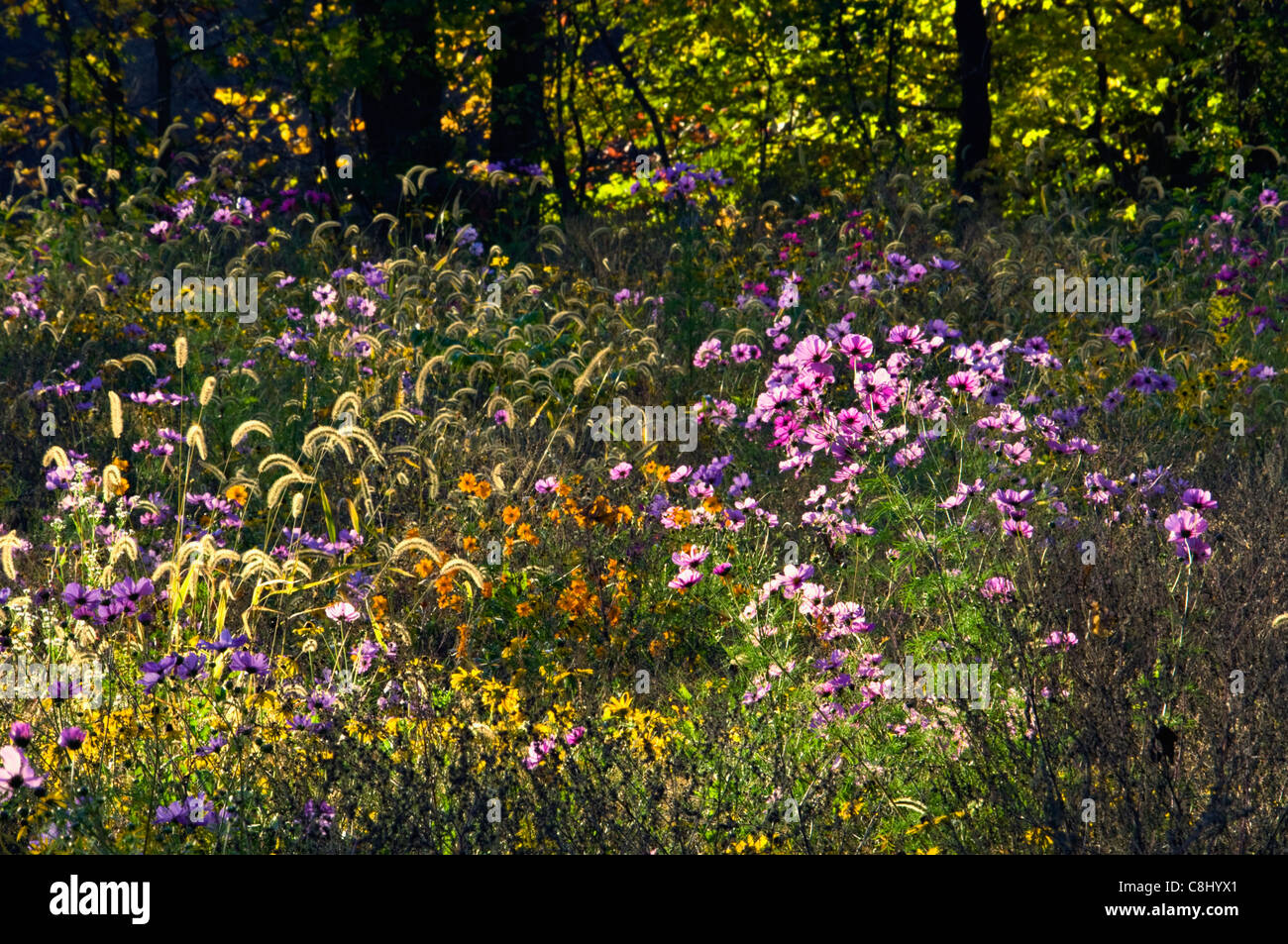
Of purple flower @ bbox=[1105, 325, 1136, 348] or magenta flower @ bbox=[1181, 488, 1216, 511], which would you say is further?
purple flower @ bbox=[1105, 325, 1136, 348]

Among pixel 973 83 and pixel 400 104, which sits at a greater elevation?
pixel 973 83

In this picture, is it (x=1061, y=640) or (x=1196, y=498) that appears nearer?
(x=1061, y=640)

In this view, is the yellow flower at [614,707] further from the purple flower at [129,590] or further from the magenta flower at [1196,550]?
the magenta flower at [1196,550]

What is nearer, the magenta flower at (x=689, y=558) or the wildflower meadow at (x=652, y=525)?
the wildflower meadow at (x=652, y=525)

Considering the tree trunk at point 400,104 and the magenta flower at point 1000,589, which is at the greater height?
the tree trunk at point 400,104

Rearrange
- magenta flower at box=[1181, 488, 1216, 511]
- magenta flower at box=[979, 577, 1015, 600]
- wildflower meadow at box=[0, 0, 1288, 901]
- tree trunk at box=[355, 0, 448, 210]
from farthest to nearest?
tree trunk at box=[355, 0, 448, 210]
magenta flower at box=[1181, 488, 1216, 511]
magenta flower at box=[979, 577, 1015, 600]
wildflower meadow at box=[0, 0, 1288, 901]

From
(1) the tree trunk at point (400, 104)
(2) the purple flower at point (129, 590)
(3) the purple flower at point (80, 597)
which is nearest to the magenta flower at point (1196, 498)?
(2) the purple flower at point (129, 590)

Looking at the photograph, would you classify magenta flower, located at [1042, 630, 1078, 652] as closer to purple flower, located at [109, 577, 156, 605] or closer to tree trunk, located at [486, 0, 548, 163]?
purple flower, located at [109, 577, 156, 605]

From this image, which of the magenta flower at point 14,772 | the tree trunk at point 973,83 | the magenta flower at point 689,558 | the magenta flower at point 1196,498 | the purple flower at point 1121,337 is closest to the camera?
the magenta flower at point 14,772

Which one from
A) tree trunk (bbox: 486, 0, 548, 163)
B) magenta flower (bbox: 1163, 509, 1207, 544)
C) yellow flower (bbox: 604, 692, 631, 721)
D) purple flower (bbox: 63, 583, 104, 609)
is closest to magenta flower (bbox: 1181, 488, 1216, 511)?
magenta flower (bbox: 1163, 509, 1207, 544)

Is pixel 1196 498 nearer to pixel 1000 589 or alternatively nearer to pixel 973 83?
pixel 1000 589

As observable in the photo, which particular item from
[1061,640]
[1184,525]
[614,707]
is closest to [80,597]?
[614,707]
